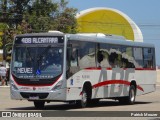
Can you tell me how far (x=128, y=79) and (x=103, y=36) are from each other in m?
2.63

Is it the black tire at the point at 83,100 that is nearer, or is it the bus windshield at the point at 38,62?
the bus windshield at the point at 38,62

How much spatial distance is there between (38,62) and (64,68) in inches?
43.0

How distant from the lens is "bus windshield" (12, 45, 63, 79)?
2219cm

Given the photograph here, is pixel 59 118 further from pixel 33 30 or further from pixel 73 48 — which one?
pixel 33 30

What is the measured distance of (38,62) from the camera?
2239 cm

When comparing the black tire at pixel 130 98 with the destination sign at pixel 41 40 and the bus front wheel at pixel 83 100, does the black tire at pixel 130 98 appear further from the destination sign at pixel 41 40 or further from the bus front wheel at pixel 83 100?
the destination sign at pixel 41 40

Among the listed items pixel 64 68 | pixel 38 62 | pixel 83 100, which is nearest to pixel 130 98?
pixel 83 100

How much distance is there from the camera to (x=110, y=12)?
8162 cm

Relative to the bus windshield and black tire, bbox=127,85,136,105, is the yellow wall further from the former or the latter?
the bus windshield

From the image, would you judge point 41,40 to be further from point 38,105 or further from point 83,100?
point 83,100

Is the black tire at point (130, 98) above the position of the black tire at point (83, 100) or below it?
below

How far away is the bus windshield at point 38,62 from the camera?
874 inches

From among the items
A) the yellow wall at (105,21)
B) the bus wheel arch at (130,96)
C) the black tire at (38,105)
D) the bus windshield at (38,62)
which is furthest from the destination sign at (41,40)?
the yellow wall at (105,21)

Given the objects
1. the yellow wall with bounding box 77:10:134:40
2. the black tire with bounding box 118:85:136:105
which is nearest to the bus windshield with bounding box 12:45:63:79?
the black tire with bounding box 118:85:136:105
